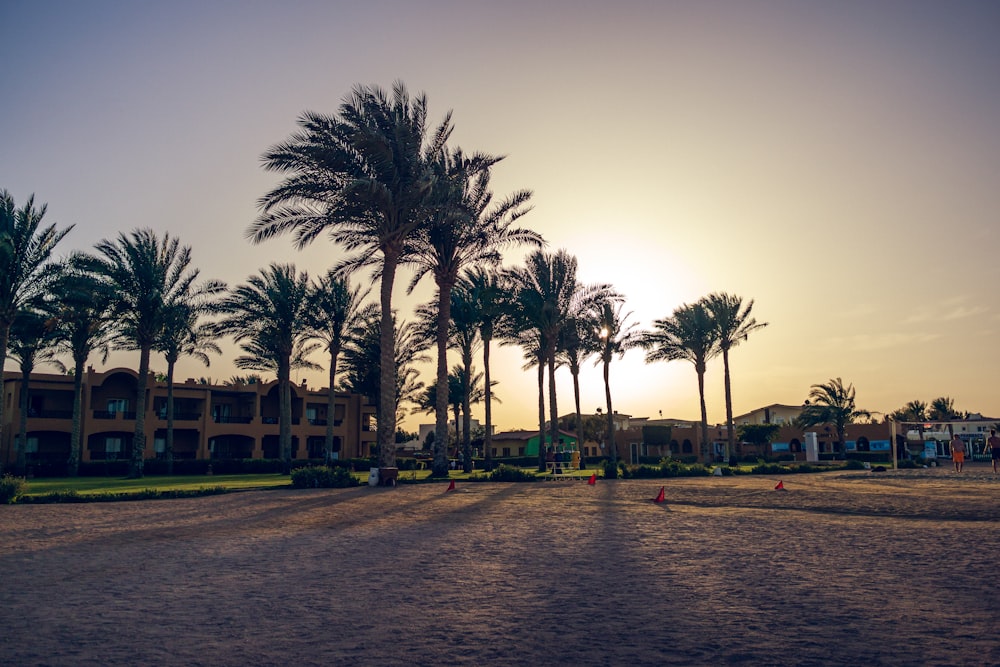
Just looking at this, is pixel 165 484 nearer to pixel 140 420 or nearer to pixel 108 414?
pixel 140 420

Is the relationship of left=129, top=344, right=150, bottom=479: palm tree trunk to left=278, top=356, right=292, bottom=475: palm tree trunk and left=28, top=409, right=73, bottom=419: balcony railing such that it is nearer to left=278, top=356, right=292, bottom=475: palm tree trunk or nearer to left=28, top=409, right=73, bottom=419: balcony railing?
left=278, top=356, right=292, bottom=475: palm tree trunk

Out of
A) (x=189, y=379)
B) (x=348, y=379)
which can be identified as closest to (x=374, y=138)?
(x=348, y=379)

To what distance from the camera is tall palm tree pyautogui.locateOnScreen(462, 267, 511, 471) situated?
1448 inches

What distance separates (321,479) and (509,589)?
63.6ft

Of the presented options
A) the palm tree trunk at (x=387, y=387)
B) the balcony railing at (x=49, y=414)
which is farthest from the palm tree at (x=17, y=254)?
the balcony railing at (x=49, y=414)

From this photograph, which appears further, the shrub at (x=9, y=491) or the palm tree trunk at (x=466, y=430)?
the palm tree trunk at (x=466, y=430)

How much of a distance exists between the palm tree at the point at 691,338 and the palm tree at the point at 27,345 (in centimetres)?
3510

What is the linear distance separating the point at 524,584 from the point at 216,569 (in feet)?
13.1

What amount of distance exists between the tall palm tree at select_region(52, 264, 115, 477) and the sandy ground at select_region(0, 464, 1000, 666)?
20042 millimetres

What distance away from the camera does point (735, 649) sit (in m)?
5.34

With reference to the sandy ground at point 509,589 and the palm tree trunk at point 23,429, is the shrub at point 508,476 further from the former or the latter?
the palm tree trunk at point 23,429

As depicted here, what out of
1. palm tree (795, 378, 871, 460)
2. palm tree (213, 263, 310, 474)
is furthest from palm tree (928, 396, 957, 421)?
palm tree (213, 263, 310, 474)

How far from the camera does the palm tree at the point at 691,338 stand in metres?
47.5

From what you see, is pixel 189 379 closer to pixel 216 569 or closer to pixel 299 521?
pixel 299 521
